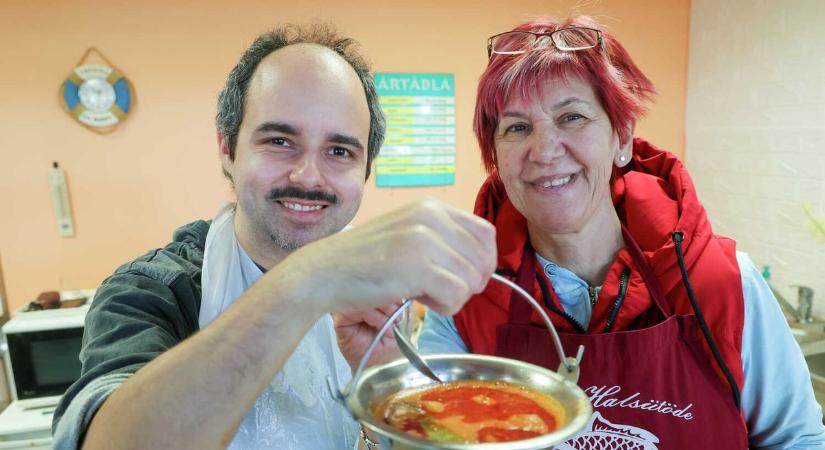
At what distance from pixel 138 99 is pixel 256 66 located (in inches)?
88.8

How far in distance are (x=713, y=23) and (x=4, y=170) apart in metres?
4.69

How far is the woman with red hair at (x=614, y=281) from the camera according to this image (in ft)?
4.03

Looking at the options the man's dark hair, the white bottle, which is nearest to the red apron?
the man's dark hair

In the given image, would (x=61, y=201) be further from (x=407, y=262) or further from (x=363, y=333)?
(x=407, y=262)

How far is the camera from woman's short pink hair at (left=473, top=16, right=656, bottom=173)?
130 cm

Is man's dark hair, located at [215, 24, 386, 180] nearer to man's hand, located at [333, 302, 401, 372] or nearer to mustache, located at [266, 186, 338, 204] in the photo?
mustache, located at [266, 186, 338, 204]

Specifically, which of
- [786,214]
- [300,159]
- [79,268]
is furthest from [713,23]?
[79,268]

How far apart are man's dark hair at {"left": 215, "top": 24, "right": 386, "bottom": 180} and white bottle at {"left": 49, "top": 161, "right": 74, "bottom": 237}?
227cm

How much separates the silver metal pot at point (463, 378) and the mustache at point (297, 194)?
0.60m

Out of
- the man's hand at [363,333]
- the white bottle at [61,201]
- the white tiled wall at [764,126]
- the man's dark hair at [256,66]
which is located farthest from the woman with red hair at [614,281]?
the white bottle at [61,201]

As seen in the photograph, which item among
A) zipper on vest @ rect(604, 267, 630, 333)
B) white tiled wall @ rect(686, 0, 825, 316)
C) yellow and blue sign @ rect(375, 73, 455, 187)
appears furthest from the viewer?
yellow and blue sign @ rect(375, 73, 455, 187)

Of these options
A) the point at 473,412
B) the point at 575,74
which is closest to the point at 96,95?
the point at 575,74

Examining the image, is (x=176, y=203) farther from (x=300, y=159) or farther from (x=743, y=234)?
(x=743, y=234)

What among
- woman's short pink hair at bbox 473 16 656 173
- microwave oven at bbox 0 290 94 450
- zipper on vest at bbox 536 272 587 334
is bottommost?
microwave oven at bbox 0 290 94 450
